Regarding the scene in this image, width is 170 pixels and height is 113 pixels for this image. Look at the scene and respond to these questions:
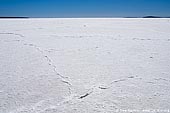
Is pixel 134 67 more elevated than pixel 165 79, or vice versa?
pixel 134 67

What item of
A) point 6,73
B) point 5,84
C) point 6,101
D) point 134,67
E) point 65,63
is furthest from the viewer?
point 65,63

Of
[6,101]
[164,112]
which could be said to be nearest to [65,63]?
[6,101]

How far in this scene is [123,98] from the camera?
1.24 meters

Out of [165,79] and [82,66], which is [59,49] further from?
[165,79]

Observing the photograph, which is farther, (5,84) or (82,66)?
(82,66)

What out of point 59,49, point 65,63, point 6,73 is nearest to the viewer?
point 6,73

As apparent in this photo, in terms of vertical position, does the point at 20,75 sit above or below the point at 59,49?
below

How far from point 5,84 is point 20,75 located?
213 mm

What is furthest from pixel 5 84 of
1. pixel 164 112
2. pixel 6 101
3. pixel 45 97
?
pixel 164 112

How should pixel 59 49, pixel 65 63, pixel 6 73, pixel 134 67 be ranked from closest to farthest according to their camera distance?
pixel 6 73 → pixel 134 67 → pixel 65 63 → pixel 59 49

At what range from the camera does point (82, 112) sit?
106 cm

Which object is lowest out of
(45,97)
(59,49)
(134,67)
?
(45,97)

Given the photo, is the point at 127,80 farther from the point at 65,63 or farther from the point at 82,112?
the point at 65,63

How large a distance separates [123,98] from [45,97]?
→ 587mm
